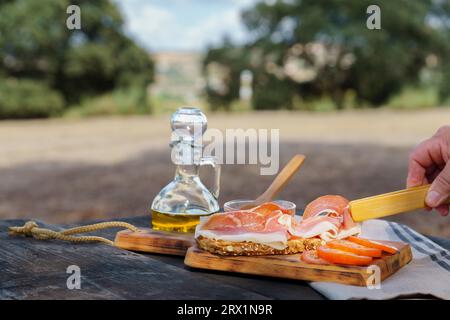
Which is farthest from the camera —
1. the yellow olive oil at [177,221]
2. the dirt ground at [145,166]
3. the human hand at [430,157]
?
the dirt ground at [145,166]

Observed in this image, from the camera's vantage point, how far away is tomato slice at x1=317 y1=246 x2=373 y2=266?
136cm

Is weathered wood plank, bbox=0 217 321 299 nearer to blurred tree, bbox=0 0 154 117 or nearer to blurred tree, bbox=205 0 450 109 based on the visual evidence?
blurred tree, bbox=0 0 154 117

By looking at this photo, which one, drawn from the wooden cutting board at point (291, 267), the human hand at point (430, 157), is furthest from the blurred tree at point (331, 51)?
the wooden cutting board at point (291, 267)

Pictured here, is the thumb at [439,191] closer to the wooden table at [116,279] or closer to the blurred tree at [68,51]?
the wooden table at [116,279]

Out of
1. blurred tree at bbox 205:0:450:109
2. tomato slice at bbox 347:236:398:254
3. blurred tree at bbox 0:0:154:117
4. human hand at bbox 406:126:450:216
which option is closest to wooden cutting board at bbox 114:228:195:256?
tomato slice at bbox 347:236:398:254

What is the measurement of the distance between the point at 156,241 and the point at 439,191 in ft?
2.14

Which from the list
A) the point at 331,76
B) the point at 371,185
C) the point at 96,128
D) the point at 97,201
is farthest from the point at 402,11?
the point at 97,201

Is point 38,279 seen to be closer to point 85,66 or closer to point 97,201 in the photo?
point 97,201

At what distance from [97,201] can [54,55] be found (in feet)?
34.6

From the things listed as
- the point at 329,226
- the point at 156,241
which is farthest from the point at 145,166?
the point at 329,226

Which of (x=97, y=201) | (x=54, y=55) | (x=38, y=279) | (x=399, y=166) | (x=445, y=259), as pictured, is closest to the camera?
(x=38, y=279)

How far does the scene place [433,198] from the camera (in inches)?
56.8

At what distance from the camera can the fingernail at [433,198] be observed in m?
1.44
